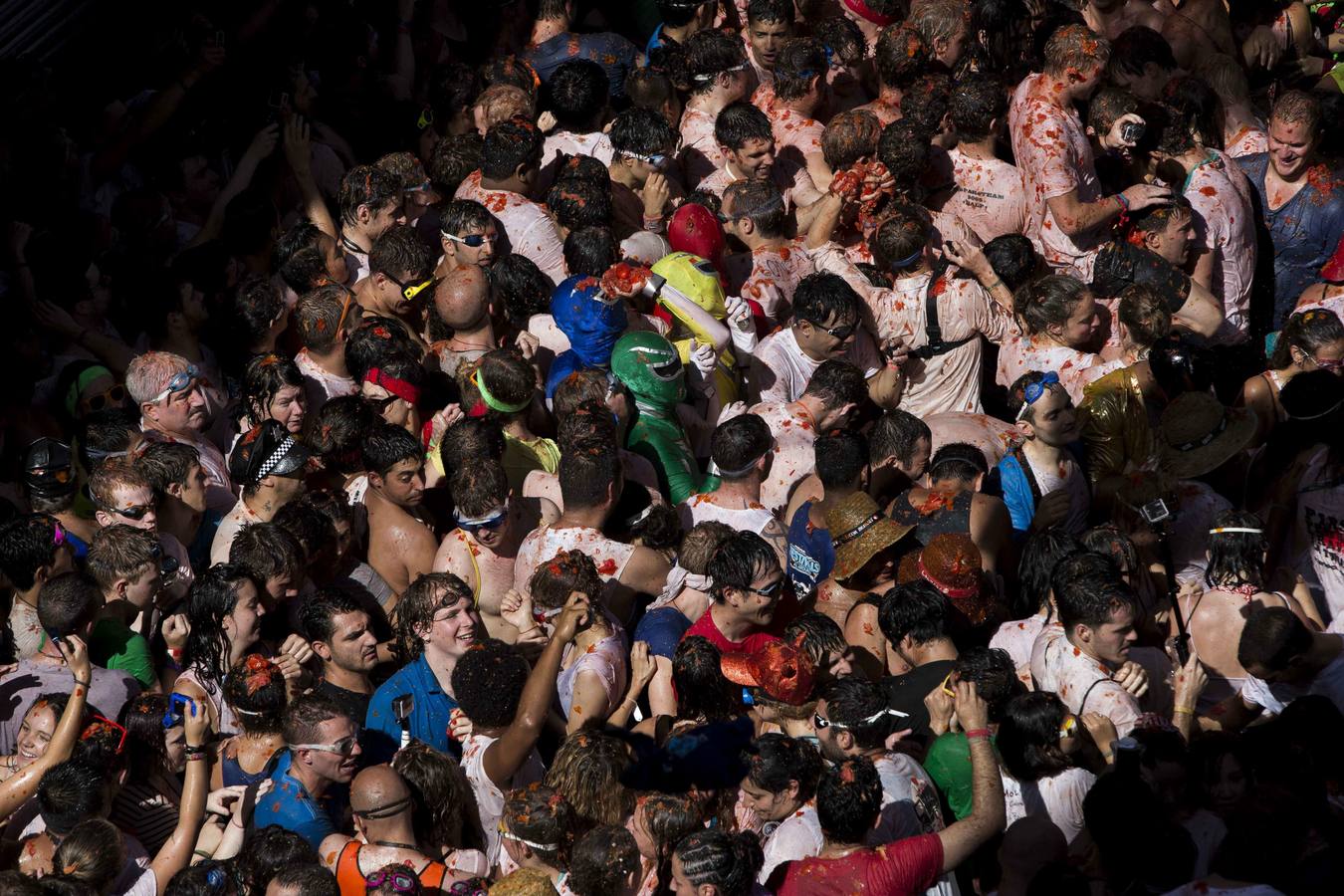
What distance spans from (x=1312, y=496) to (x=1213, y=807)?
2.11 m

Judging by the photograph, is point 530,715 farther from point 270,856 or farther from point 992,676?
point 992,676

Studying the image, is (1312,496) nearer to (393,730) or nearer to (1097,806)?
(1097,806)

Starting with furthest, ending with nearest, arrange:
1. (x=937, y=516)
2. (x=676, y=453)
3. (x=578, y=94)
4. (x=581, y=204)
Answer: (x=578, y=94)
(x=581, y=204)
(x=676, y=453)
(x=937, y=516)

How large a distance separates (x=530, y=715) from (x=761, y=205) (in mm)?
3765

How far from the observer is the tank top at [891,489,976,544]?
6832 mm

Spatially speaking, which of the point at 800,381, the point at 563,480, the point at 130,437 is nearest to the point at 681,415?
the point at 800,381

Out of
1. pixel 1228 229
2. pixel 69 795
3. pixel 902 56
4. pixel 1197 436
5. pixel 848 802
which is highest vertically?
pixel 69 795

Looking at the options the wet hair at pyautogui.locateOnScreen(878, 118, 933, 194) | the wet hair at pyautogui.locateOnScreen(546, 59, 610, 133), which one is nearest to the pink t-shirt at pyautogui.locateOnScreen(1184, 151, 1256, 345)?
the wet hair at pyautogui.locateOnScreen(878, 118, 933, 194)

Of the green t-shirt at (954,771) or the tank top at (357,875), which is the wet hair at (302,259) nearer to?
the tank top at (357,875)

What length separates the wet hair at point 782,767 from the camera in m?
5.59

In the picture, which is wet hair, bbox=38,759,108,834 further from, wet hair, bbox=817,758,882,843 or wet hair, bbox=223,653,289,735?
wet hair, bbox=817,758,882,843

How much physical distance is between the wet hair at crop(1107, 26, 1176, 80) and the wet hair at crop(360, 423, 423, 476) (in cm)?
501

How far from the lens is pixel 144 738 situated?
19.9 ft

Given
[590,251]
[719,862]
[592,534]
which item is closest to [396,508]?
[592,534]
